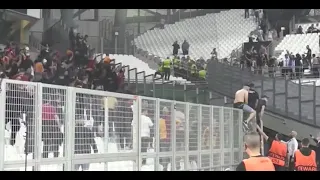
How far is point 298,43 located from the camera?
1011 inches

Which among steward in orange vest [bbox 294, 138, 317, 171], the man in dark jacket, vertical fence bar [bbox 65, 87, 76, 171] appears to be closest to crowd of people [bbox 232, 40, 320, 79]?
steward in orange vest [bbox 294, 138, 317, 171]

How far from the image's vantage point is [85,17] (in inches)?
1062

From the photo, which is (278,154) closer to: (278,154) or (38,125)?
(278,154)

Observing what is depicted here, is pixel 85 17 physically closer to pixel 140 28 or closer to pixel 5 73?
pixel 140 28

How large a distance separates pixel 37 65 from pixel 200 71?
616cm

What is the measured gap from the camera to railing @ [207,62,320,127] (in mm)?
16266

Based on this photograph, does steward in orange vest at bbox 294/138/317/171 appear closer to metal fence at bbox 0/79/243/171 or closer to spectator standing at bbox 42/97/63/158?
metal fence at bbox 0/79/243/171

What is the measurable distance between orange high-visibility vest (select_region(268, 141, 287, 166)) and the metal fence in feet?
→ 4.04

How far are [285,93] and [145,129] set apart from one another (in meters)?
10.3

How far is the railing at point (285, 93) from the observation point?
1627cm

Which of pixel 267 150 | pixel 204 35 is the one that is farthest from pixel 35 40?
pixel 204 35

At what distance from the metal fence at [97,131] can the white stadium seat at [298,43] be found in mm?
16238

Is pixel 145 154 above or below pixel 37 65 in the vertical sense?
below

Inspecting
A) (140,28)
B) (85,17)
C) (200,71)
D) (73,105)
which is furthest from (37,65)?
(140,28)
